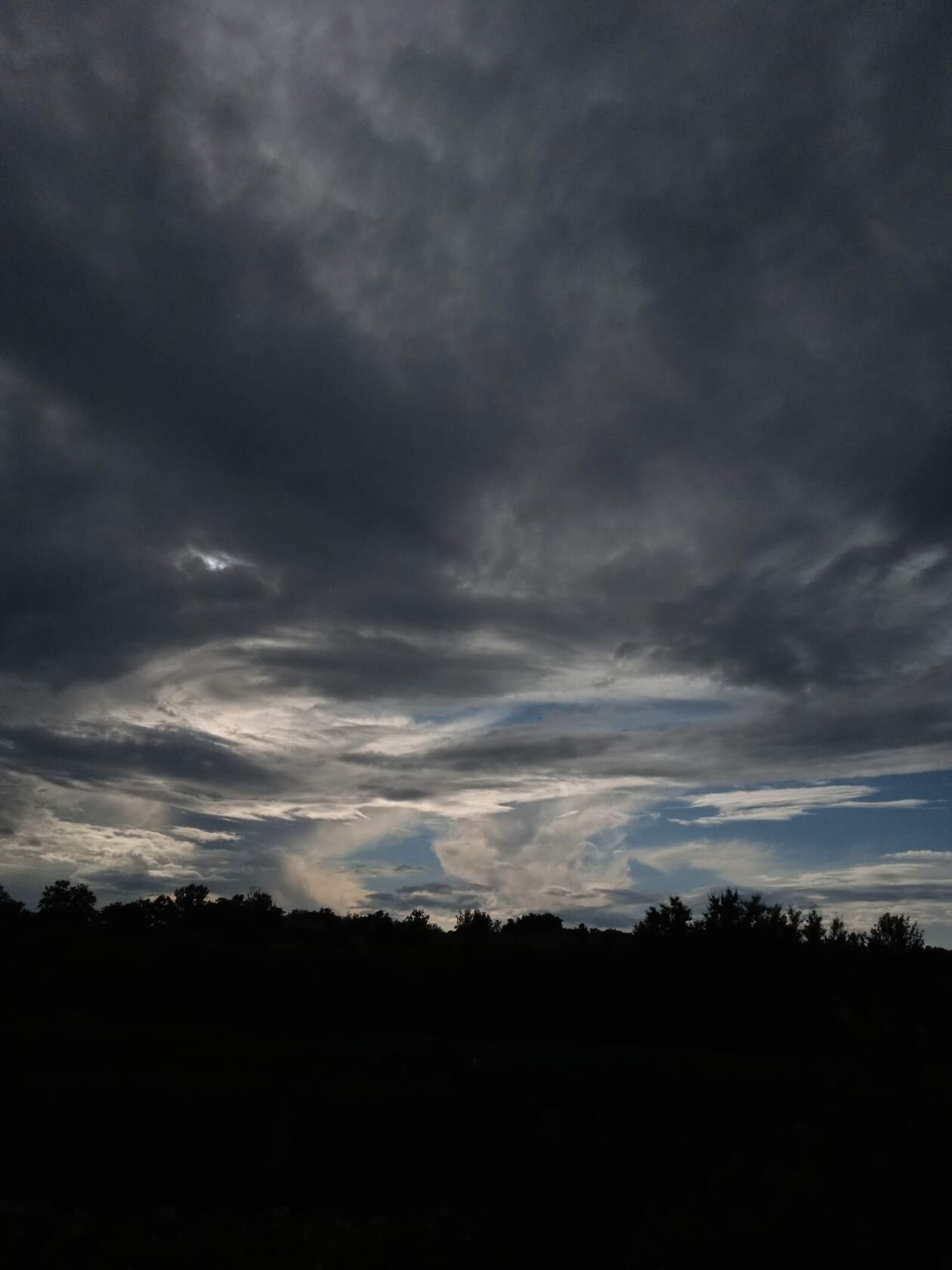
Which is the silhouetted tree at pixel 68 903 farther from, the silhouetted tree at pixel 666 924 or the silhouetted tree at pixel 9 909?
the silhouetted tree at pixel 666 924

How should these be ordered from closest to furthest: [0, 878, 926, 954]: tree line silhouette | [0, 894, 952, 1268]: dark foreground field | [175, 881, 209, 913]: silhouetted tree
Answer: [0, 894, 952, 1268]: dark foreground field
[0, 878, 926, 954]: tree line silhouette
[175, 881, 209, 913]: silhouetted tree

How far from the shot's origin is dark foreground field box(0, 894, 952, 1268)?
1037 cm

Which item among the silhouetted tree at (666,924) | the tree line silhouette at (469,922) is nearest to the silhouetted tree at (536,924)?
the tree line silhouette at (469,922)

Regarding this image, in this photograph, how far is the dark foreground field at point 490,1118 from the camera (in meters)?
10.4

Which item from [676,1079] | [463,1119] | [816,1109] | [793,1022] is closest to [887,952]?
[793,1022]

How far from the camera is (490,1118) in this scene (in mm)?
20234

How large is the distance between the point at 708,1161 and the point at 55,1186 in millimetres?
13188

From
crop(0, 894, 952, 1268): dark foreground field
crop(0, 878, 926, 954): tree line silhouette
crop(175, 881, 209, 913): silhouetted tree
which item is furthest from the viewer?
crop(175, 881, 209, 913): silhouetted tree

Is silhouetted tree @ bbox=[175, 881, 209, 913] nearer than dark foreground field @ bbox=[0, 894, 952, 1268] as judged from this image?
No

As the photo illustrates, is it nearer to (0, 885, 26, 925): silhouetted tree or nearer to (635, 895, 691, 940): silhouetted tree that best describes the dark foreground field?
(635, 895, 691, 940): silhouetted tree

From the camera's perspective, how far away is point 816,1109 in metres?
12.2

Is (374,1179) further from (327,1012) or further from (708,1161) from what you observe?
(327,1012)

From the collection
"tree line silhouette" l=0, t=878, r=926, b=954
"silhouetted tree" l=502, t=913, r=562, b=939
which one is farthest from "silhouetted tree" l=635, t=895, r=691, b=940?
"silhouetted tree" l=502, t=913, r=562, b=939

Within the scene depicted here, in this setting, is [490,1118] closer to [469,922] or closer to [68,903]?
[469,922]
